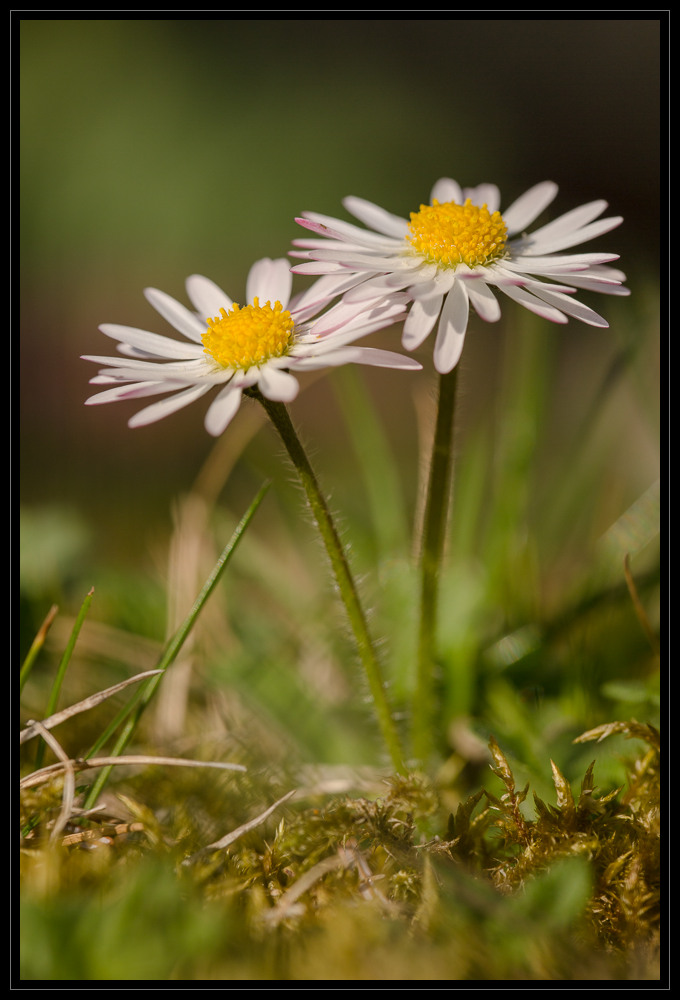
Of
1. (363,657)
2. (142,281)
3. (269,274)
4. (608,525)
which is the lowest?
(363,657)

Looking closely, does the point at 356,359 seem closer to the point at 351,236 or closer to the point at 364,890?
the point at 351,236

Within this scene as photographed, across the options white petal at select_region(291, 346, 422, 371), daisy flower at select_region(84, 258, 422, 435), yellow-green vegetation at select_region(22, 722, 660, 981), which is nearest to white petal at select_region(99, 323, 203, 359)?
daisy flower at select_region(84, 258, 422, 435)

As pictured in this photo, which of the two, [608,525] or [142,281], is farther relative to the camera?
[142,281]

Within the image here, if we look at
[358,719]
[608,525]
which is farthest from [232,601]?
[608,525]

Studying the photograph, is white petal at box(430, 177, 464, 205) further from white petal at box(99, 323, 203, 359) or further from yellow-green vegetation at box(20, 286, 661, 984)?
white petal at box(99, 323, 203, 359)

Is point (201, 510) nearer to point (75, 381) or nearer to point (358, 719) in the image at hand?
point (358, 719)

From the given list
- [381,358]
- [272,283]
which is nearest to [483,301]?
[381,358]
